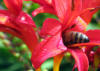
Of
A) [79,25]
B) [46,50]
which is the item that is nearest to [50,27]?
[46,50]

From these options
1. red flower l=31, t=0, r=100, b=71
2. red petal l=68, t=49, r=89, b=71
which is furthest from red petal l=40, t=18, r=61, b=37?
red petal l=68, t=49, r=89, b=71

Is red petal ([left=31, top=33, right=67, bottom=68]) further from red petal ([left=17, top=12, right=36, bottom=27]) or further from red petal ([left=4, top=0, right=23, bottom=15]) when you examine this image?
red petal ([left=4, top=0, right=23, bottom=15])

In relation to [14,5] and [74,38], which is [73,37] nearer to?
[74,38]

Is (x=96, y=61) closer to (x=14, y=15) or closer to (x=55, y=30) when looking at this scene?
(x=55, y=30)

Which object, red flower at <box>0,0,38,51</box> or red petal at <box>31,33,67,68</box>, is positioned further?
red flower at <box>0,0,38,51</box>

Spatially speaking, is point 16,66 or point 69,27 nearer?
point 69,27

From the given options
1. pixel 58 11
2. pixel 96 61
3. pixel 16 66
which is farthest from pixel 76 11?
pixel 16 66

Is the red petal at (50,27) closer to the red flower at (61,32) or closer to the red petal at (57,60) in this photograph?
the red flower at (61,32)
